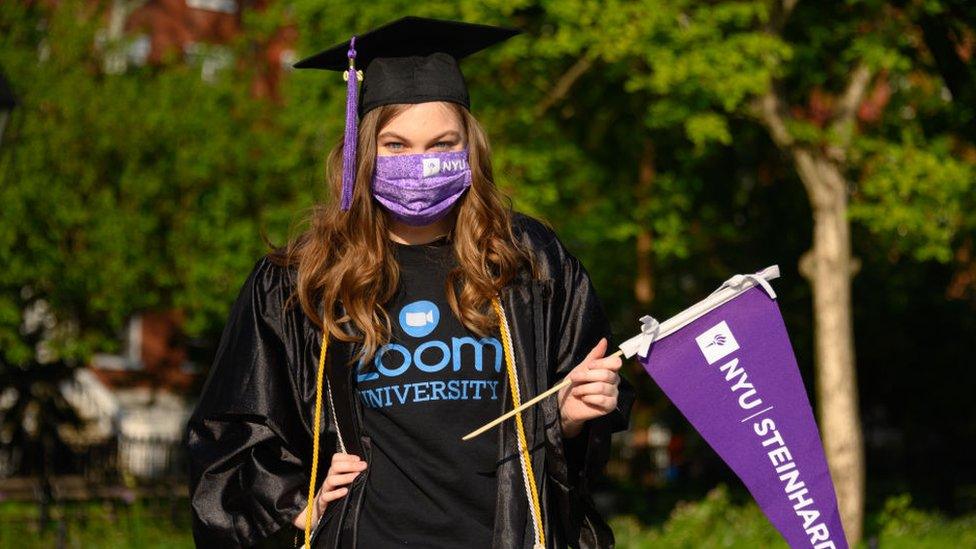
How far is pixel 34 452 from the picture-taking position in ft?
63.0

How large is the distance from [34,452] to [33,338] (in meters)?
2.75

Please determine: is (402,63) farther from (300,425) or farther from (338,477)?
(338,477)

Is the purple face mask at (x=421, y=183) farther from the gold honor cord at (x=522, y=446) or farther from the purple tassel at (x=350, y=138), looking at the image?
the gold honor cord at (x=522, y=446)

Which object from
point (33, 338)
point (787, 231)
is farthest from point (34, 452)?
point (787, 231)

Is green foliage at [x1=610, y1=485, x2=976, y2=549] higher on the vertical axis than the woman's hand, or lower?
lower

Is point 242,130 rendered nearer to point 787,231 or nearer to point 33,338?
point 33,338

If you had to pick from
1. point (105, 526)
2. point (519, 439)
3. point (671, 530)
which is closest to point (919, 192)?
point (671, 530)

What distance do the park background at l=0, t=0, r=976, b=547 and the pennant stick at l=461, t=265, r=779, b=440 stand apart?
4471 millimetres

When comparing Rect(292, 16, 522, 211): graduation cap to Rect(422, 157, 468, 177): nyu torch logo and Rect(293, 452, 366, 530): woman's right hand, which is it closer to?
Rect(422, 157, 468, 177): nyu torch logo

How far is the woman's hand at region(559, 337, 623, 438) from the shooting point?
3.00m

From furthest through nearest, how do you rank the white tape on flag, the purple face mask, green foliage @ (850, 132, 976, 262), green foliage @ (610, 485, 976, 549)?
green foliage @ (850, 132, 976, 262), green foliage @ (610, 485, 976, 549), the purple face mask, the white tape on flag

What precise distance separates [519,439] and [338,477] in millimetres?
378

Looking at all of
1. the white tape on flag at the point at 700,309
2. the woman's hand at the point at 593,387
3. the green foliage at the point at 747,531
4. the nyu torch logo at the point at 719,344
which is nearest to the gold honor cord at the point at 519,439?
the woman's hand at the point at 593,387

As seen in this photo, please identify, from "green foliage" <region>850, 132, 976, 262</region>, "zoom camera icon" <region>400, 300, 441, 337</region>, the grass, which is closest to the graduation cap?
"zoom camera icon" <region>400, 300, 441, 337</region>
